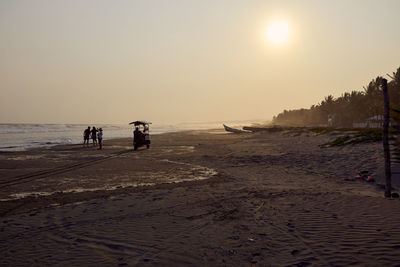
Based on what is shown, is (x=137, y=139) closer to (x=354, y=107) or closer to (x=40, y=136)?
(x=40, y=136)

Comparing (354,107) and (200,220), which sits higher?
(354,107)

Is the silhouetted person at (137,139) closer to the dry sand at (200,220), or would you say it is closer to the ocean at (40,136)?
the ocean at (40,136)

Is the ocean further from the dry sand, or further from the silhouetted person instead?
the dry sand

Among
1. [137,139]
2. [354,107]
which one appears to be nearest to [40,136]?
[137,139]

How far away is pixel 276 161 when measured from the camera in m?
16.9

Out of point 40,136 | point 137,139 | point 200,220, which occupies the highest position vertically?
point 40,136

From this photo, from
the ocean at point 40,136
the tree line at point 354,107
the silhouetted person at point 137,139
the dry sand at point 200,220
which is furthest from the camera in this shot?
the tree line at point 354,107

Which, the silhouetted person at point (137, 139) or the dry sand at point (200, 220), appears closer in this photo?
the dry sand at point (200, 220)

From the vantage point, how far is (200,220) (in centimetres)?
689

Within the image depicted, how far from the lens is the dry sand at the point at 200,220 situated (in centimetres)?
502

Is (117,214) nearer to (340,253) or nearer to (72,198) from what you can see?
(72,198)

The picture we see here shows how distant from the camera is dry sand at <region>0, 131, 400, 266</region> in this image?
16.5 ft

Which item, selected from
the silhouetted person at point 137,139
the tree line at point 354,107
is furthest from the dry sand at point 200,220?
the tree line at point 354,107

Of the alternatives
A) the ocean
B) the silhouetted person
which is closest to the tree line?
the silhouetted person
